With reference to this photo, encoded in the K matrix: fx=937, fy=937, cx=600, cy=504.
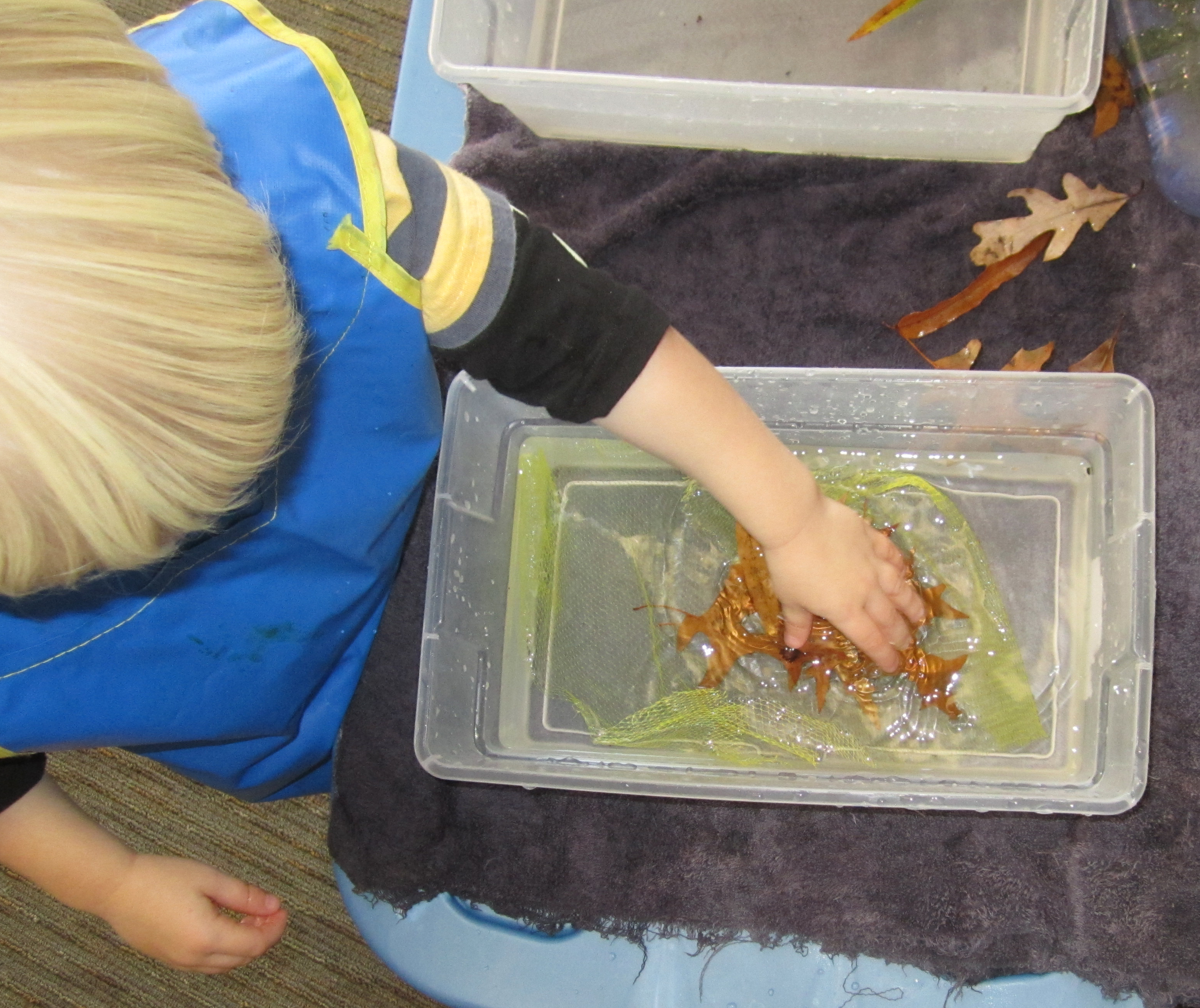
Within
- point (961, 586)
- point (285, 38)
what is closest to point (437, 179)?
point (285, 38)

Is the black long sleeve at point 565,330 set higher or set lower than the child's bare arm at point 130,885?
higher

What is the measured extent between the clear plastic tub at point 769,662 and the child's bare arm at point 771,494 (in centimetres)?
14

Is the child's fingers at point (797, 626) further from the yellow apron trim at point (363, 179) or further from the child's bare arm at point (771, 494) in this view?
the yellow apron trim at point (363, 179)

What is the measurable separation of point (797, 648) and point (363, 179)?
1.59ft

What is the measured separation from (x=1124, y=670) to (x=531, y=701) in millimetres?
502

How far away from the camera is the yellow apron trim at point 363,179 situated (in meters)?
0.56

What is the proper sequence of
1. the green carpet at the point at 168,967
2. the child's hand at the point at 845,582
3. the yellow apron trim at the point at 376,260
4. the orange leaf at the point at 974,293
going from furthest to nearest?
the green carpet at the point at 168,967, the orange leaf at the point at 974,293, the child's hand at the point at 845,582, the yellow apron trim at the point at 376,260

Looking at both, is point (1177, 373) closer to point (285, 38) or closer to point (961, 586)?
point (961, 586)

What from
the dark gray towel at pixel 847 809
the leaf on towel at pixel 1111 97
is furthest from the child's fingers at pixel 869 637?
the leaf on towel at pixel 1111 97

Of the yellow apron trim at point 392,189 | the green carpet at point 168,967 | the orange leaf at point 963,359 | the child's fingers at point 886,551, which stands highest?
the yellow apron trim at point 392,189

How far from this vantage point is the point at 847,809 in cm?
81

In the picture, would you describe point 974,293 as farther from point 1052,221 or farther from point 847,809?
point 847,809

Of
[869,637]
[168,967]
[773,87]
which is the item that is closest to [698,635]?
[869,637]

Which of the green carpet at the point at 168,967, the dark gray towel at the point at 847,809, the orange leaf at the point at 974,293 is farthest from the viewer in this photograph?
the green carpet at the point at 168,967
